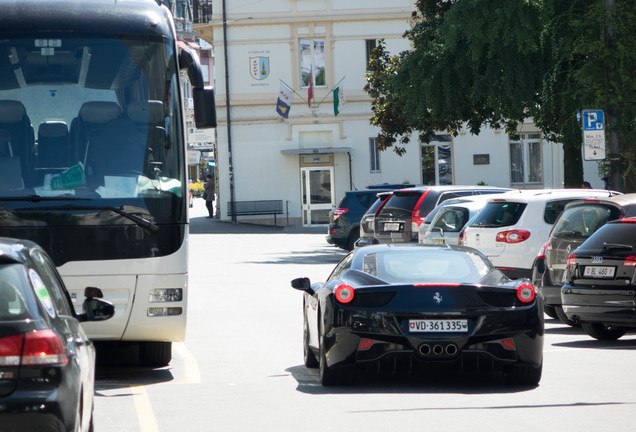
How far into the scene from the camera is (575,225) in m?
16.1

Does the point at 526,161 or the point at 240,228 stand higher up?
the point at 526,161

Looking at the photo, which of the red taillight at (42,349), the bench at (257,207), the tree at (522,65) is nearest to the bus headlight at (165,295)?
the red taillight at (42,349)

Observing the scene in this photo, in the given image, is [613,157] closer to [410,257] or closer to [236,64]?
[410,257]

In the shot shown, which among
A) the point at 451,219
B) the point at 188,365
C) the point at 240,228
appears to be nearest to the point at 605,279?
the point at 188,365

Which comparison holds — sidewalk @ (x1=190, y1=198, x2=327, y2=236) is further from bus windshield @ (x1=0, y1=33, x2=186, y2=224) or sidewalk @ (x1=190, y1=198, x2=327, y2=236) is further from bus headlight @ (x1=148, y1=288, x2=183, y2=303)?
bus headlight @ (x1=148, y1=288, x2=183, y2=303)

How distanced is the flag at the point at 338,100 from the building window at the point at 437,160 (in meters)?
4.01

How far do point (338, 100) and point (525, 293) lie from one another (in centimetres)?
4163

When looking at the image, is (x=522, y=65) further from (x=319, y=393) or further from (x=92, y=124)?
(x=319, y=393)

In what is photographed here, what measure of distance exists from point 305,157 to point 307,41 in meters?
4.78

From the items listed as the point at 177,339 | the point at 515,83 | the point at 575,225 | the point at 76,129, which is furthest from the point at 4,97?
the point at 515,83

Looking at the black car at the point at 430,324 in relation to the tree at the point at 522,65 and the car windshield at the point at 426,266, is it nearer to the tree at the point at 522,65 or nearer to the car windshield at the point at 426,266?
the car windshield at the point at 426,266

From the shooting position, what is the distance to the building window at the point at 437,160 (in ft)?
175

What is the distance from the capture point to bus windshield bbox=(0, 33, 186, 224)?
11148 millimetres

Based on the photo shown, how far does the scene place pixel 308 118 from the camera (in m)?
52.7
